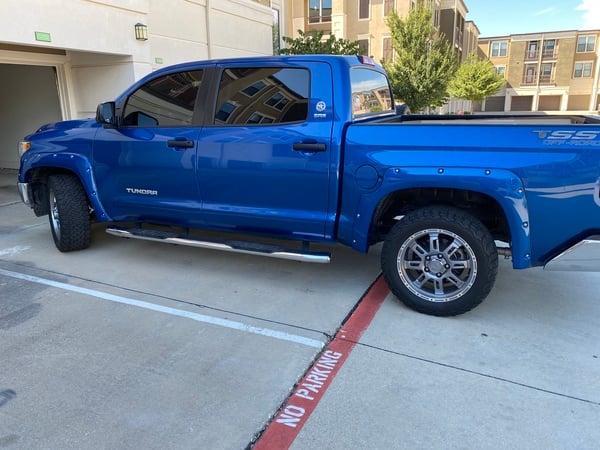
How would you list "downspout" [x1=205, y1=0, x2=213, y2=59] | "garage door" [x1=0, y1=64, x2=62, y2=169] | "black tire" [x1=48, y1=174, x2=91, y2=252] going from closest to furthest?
"black tire" [x1=48, y1=174, x2=91, y2=252], "garage door" [x1=0, y1=64, x2=62, y2=169], "downspout" [x1=205, y1=0, x2=213, y2=59]

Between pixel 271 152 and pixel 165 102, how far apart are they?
53.3 inches

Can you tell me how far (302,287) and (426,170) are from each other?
5.30 ft

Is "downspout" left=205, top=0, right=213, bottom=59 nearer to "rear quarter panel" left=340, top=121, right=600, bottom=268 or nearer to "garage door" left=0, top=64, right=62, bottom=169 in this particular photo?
"garage door" left=0, top=64, right=62, bottom=169

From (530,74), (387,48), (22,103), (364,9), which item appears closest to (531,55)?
(530,74)

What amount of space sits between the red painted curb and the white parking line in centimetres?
18

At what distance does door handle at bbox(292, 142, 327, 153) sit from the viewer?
3811 millimetres

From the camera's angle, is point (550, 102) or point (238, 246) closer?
point (238, 246)

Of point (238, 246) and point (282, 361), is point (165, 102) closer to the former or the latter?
point (238, 246)

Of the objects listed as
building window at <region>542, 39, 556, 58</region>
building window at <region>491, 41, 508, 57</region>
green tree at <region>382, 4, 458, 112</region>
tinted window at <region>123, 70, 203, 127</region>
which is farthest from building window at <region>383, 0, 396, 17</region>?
building window at <region>542, 39, 556, 58</region>

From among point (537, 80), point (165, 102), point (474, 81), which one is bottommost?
point (165, 102)

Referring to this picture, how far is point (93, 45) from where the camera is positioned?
866 centimetres

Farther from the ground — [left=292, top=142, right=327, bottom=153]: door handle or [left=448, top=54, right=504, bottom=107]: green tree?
[left=448, top=54, right=504, bottom=107]: green tree

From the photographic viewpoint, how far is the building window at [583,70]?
56188 millimetres

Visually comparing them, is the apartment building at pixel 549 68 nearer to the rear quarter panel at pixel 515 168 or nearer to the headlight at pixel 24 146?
the headlight at pixel 24 146
